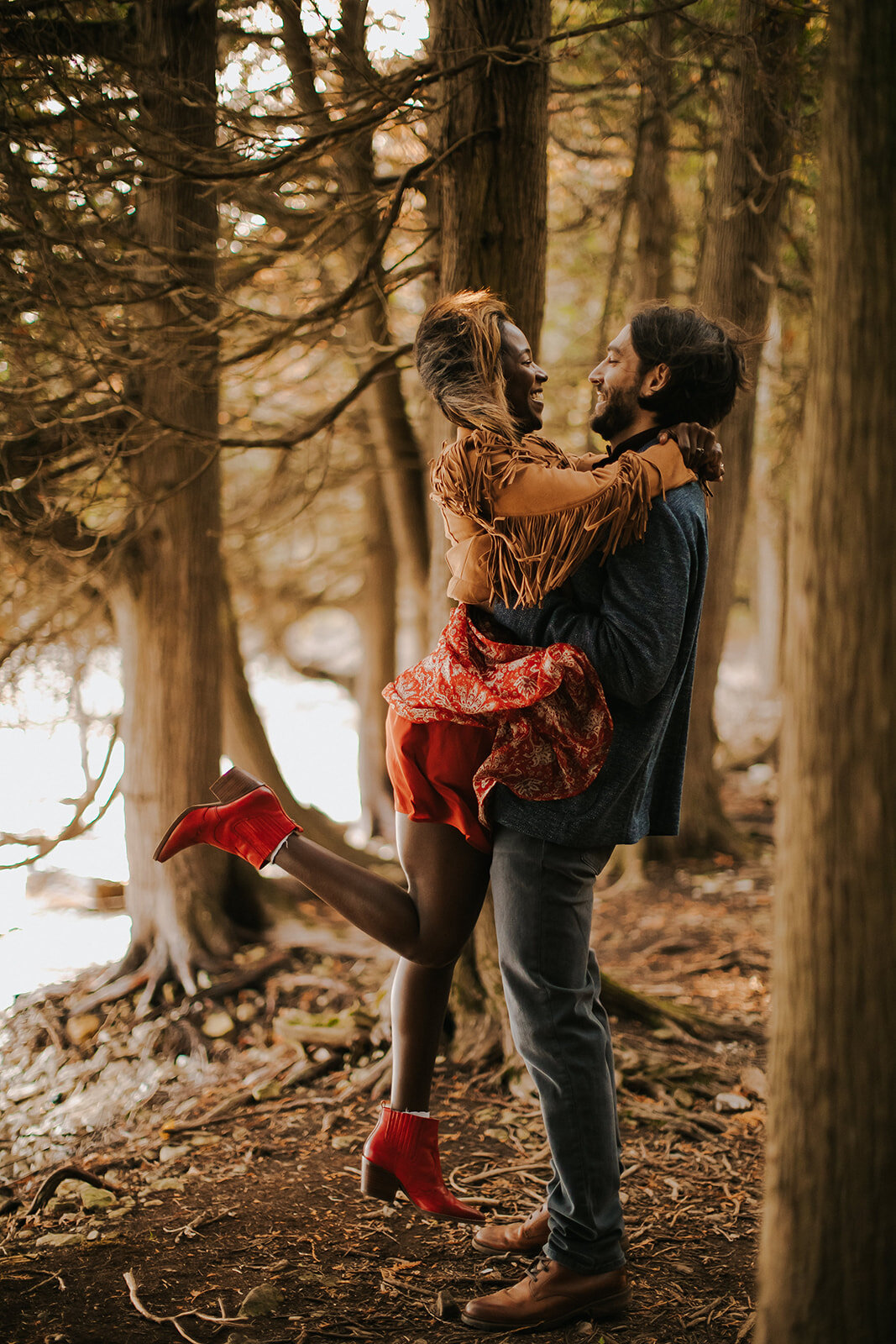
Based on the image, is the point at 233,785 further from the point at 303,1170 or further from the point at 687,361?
the point at 687,361

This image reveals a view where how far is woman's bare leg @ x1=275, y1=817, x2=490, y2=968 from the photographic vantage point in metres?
2.40

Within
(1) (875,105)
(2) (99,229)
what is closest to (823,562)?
(1) (875,105)

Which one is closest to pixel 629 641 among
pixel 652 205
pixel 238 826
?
pixel 238 826

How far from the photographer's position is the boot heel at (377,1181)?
8.15 feet

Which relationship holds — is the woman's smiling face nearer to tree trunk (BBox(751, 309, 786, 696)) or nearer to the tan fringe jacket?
the tan fringe jacket

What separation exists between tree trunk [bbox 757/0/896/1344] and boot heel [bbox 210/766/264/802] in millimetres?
1448

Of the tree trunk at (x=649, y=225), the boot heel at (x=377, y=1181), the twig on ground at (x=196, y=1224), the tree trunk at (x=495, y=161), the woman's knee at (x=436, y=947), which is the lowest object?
the twig on ground at (x=196, y=1224)

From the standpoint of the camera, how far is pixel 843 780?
4.91ft

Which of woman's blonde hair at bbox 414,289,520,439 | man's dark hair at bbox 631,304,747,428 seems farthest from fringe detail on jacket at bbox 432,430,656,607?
man's dark hair at bbox 631,304,747,428

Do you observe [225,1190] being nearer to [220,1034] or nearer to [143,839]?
[220,1034]

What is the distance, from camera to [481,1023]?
363 cm

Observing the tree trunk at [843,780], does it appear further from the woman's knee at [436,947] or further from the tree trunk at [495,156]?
the tree trunk at [495,156]

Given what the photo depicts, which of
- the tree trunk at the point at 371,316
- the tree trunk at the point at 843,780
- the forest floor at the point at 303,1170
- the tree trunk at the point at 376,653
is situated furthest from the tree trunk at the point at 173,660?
the tree trunk at the point at 376,653

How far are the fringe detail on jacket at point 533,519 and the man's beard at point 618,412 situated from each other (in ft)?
0.64
